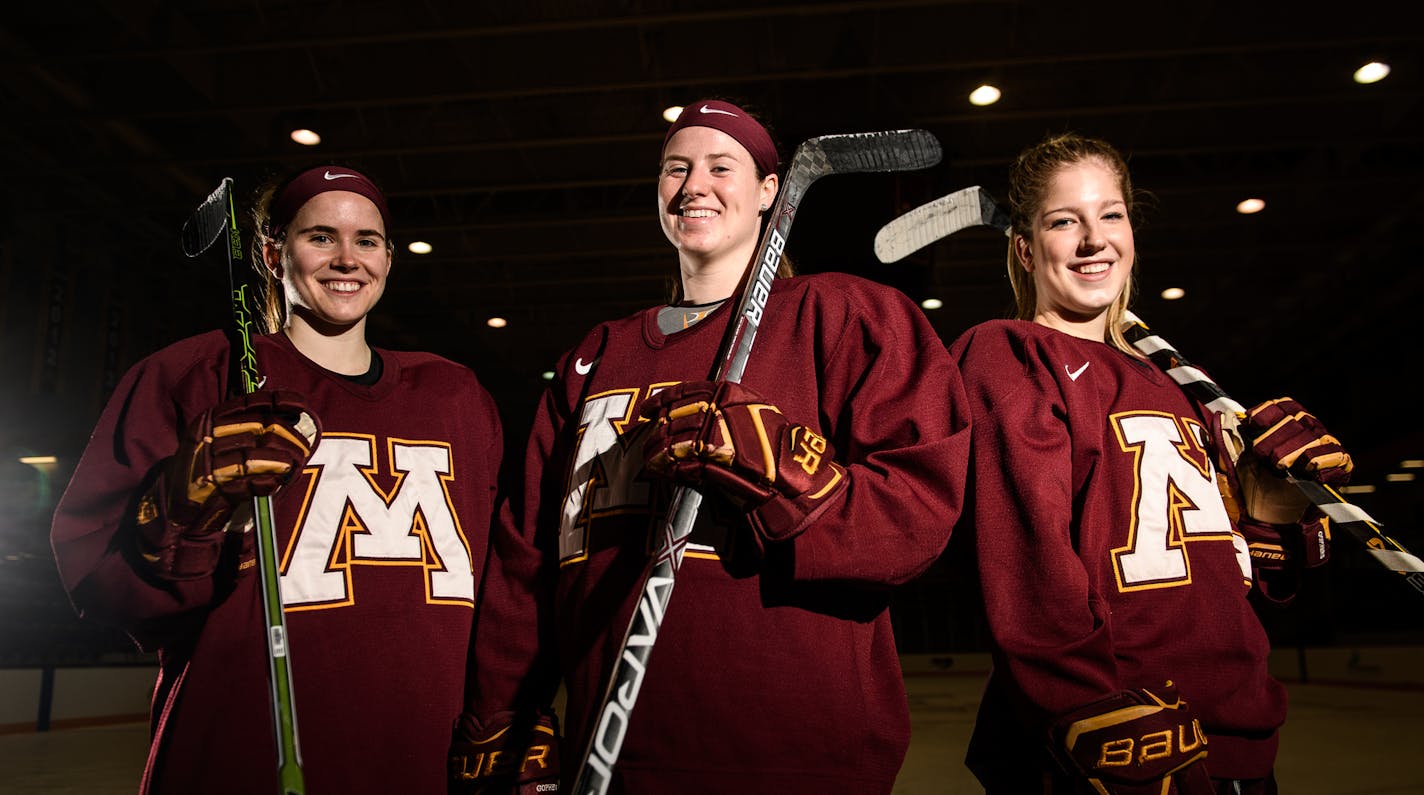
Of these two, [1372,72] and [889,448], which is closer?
[889,448]

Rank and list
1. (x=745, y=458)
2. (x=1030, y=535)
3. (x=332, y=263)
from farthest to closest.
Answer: (x=332, y=263), (x=1030, y=535), (x=745, y=458)

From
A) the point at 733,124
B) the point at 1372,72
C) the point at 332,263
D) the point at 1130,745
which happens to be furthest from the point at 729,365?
the point at 1372,72

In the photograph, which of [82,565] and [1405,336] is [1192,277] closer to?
[1405,336]

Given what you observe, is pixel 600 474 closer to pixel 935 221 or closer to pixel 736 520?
pixel 736 520

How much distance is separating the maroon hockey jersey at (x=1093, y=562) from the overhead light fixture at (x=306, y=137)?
740 centimetres

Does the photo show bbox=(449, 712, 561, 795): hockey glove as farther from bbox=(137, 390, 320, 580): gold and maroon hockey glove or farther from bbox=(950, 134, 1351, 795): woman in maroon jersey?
bbox=(950, 134, 1351, 795): woman in maroon jersey

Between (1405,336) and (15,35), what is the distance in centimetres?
1638

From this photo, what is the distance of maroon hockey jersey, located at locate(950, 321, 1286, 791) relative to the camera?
134cm

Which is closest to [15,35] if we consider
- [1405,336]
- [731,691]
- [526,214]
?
[526,214]

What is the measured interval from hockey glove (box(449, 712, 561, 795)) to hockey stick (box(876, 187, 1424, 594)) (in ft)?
3.55

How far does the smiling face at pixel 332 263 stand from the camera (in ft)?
5.74

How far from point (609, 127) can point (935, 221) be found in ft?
20.9

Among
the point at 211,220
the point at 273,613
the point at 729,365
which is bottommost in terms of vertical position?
the point at 273,613

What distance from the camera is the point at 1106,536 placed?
4.89 feet
